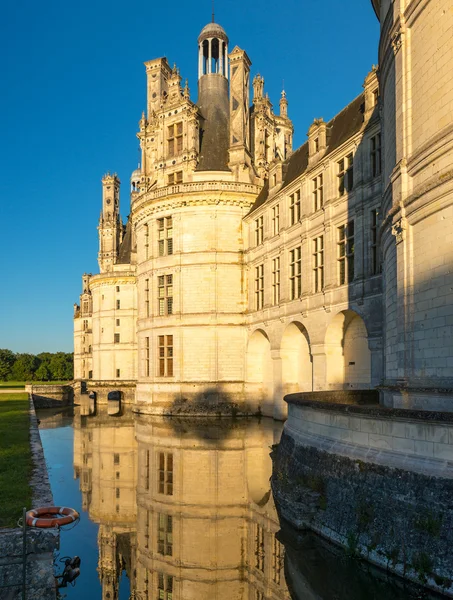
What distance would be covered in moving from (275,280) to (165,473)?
15.5 meters

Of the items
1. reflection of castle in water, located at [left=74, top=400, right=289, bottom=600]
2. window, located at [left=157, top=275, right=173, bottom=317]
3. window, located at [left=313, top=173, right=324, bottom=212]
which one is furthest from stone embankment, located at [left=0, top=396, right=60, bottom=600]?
window, located at [left=157, top=275, right=173, bottom=317]

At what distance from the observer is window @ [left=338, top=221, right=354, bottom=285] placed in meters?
23.9

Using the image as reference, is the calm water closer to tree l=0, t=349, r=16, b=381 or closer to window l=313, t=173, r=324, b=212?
window l=313, t=173, r=324, b=212

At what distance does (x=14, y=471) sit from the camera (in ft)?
41.7

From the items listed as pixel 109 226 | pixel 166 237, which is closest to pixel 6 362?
pixel 109 226

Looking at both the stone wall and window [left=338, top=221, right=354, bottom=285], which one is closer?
window [left=338, top=221, right=354, bottom=285]

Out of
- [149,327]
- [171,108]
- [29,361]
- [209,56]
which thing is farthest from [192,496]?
[29,361]

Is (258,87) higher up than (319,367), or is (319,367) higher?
(258,87)

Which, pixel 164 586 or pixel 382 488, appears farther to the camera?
pixel 164 586

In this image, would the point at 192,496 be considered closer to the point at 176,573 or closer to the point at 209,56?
the point at 176,573

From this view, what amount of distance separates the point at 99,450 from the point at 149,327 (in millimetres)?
14388

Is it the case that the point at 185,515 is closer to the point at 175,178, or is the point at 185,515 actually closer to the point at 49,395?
the point at 175,178

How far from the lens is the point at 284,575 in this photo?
33.0ft

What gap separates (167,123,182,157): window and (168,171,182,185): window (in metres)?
1.47
